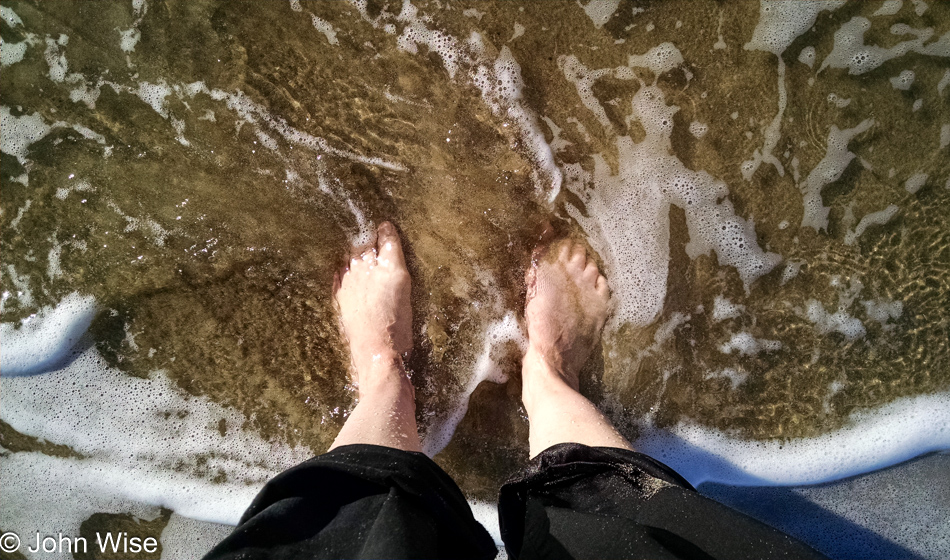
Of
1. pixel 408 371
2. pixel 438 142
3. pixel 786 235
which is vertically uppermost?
pixel 438 142

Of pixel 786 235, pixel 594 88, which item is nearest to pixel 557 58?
pixel 594 88

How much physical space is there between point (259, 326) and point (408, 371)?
533 mm

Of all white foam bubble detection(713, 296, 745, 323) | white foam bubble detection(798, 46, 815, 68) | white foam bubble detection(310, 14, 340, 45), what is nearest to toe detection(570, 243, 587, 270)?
white foam bubble detection(713, 296, 745, 323)

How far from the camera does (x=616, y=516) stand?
4.06 ft

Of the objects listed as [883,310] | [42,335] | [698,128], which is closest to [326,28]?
[698,128]

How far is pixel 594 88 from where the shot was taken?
1760 mm

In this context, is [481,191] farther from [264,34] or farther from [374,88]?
[264,34]

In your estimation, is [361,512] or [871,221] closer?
[361,512]

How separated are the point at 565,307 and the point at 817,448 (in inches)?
37.7

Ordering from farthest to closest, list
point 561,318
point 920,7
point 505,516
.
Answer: point 561,318, point 920,7, point 505,516

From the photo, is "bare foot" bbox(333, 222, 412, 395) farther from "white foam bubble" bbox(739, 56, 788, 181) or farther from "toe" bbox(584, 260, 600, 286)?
"white foam bubble" bbox(739, 56, 788, 181)

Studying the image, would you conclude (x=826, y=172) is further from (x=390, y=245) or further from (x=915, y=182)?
(x=390, y=245)

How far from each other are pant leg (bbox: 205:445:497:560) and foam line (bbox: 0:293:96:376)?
1.14 m

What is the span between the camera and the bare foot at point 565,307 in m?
1.80
